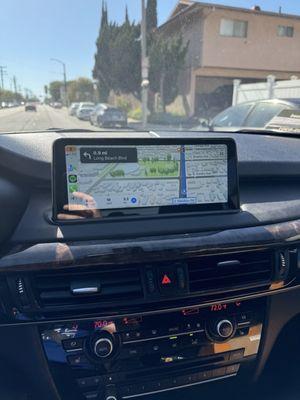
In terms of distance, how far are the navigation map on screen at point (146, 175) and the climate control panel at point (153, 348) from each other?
465 mm

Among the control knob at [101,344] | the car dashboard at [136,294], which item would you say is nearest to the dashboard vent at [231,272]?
the car dashboard at [136,294]

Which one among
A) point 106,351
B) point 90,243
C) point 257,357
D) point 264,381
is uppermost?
point 90,243

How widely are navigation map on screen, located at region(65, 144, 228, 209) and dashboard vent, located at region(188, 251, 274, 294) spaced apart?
0.27 m

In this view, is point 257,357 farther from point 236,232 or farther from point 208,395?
point 236,232

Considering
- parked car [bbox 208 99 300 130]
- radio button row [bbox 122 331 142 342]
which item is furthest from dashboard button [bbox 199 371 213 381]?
parked car [bbox 208 99 300 130]

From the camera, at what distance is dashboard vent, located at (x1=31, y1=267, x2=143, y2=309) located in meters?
1.57

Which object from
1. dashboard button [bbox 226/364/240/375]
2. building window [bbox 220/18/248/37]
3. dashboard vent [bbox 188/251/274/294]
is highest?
building window [bbox 220/18/248/37]

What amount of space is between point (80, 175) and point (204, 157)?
547mm

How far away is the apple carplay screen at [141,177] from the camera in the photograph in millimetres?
1690

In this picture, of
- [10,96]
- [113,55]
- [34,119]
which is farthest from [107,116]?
[10,96]

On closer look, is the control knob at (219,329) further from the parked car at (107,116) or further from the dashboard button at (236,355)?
the parked car at (107,116)

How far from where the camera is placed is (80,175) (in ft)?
5.59


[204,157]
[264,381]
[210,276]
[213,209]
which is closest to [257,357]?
[264,381]

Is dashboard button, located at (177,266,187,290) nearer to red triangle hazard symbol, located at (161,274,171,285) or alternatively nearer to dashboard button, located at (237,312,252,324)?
red triangle hazard symbol, located at (161,274,171,285)
